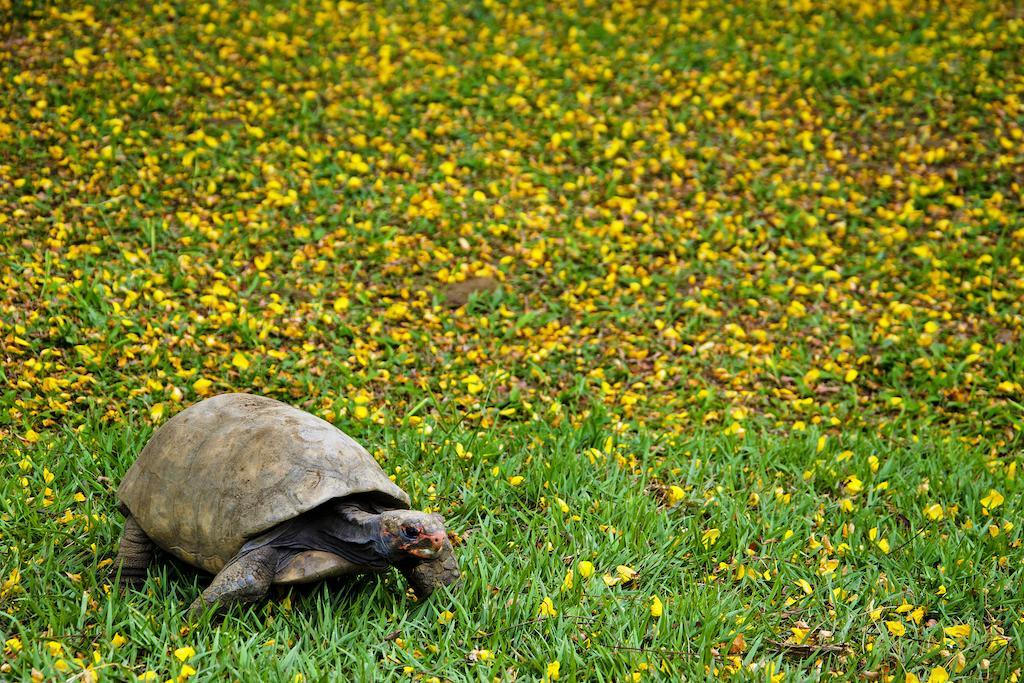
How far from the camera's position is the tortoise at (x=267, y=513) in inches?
128

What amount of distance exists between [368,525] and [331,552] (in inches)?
7.2

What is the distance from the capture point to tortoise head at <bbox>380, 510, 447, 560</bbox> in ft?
10.6

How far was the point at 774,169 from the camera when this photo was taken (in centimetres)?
781

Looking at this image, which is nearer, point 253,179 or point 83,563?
point 83,563

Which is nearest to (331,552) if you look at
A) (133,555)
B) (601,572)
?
(133,555)

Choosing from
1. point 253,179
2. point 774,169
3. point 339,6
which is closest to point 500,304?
point 253,179

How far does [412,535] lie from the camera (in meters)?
3.22

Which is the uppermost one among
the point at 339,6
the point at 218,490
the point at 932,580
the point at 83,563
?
the point at 339,6

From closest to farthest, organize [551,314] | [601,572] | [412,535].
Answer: [412,535], [601,572], [551,314]

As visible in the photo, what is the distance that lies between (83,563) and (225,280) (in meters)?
2.70

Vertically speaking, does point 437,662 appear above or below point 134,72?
below

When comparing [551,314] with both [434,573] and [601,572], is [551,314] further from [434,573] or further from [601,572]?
[434,573]

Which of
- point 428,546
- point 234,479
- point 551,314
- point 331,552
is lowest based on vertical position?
point 551,314

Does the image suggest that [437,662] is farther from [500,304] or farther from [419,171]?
[419,171]
